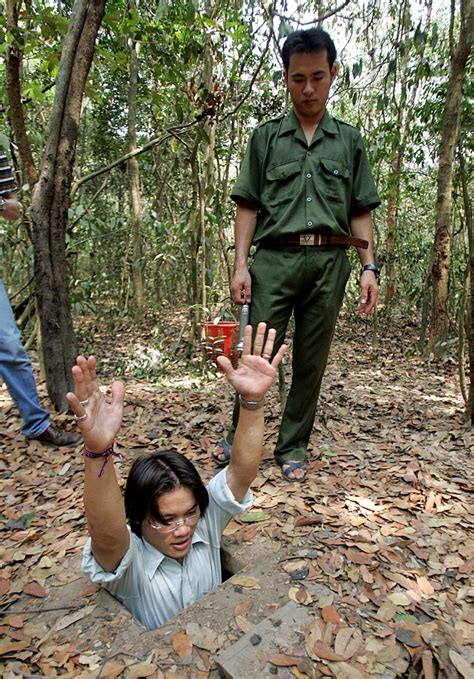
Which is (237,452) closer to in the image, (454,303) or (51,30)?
(51,30)

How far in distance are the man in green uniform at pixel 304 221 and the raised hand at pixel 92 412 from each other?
4.08ft

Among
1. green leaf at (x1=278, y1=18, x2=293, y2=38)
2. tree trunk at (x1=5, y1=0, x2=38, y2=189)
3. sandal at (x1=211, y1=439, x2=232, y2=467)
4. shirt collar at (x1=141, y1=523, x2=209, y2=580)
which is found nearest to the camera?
shirt collar at (x1=141, y1=523, x2=209, y2=580)

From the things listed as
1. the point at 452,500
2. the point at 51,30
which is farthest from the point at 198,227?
the point at 452,500

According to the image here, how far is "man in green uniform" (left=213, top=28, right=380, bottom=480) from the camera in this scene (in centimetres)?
246

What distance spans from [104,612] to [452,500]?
176 centimetres

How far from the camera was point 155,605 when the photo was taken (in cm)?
188

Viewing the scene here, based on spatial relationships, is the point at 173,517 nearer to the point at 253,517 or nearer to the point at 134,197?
the point at 253,517

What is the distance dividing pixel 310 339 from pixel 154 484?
3.98 feet

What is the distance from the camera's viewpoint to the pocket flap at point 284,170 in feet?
8.11

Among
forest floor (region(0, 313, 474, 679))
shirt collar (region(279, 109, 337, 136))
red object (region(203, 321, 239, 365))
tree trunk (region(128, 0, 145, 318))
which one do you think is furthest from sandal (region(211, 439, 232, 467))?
tree trunk (region(128, 0, 145, 318))

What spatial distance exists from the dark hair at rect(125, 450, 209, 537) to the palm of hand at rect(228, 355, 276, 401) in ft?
1.41

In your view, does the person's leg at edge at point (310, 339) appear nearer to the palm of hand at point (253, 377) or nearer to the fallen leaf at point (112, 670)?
the palm of hand at point (253, 377)

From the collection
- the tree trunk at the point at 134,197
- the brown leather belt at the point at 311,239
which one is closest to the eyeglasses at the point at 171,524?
the brown leather belt at the point at 311,239

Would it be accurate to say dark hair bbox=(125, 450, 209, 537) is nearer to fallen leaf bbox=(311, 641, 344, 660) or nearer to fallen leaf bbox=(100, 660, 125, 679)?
fallen leaf bbox=(100, 660, 125, 679)
